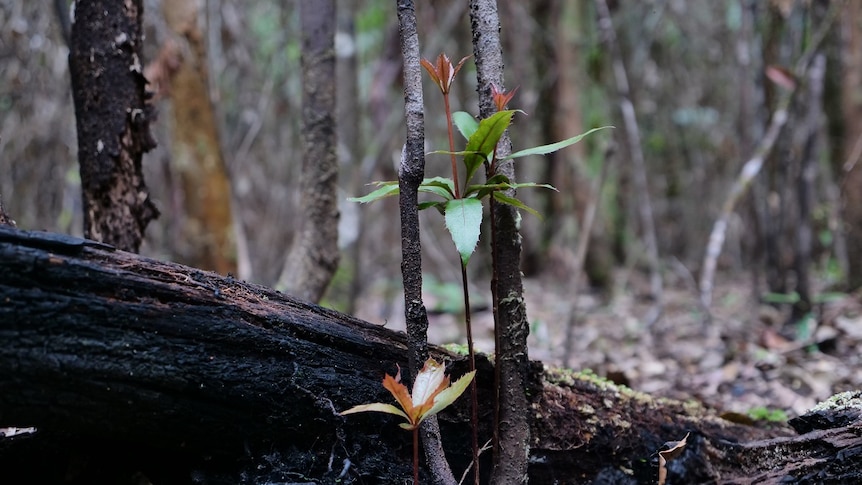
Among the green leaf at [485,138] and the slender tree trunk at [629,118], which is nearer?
the green leaf at [485,138]

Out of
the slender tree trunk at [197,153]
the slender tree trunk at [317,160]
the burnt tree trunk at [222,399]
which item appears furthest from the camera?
the slender tree trunk at [197,153]

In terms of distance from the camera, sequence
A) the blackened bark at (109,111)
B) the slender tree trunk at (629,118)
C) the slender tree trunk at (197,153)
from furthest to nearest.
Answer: the slender tree trunk at (629,118), the slender tree trunk at (197,153), the blackened bark at (109,111)

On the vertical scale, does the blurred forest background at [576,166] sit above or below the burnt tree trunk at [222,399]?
above

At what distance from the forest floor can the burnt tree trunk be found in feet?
1.76

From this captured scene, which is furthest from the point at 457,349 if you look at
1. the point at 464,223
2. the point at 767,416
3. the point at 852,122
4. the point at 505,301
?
the point at 852,122

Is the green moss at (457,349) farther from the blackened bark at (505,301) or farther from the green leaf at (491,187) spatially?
the green leaf at (491,187)

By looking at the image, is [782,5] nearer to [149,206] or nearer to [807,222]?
[807,222]

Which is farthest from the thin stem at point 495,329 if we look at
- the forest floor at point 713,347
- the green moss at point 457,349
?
the forest floor at point 713,347

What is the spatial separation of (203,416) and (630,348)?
11.2 feet

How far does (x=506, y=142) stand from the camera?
162 cm

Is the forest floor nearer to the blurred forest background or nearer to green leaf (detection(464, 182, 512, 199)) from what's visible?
the blurred forest background

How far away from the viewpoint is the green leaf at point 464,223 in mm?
1259

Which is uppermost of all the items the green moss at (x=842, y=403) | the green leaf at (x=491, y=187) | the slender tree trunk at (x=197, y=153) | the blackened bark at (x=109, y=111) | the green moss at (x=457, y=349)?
the slender tree trunk at (x=197, y=153)

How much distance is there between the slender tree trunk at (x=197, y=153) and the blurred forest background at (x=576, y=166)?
0.01 m
